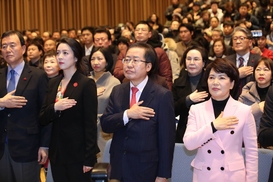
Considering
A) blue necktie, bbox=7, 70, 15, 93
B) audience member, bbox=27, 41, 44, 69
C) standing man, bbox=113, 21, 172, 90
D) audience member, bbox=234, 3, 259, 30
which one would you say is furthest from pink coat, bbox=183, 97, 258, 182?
audience member, bbox=234, 3, 259, 30

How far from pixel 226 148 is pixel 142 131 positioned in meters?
0.49

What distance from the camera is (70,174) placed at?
3201mm

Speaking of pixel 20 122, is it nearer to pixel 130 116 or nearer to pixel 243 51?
pixel 130 116

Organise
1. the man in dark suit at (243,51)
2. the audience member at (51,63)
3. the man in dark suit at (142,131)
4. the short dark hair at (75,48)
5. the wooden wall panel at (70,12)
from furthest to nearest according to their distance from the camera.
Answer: the wooden wall panel at (70,12) < the audience member at (51,63) < the man in dark suit at (243,51) < the short dark hair at (75,48) < the man in dark suit at (142,131)

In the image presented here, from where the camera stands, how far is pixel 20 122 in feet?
11.0

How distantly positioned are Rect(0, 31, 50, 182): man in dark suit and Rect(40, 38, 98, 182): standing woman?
0.17 m

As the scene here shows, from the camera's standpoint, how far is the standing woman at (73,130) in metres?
3.14

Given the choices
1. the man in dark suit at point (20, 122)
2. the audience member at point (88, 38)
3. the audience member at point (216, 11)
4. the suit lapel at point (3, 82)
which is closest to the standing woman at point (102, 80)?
the man in dark suit at point (20, 122)

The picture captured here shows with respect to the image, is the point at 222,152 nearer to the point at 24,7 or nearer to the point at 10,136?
the point at 10,136

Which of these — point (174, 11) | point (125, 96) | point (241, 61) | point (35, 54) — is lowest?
point (125, 96)

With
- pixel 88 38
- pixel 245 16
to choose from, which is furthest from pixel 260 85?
pixel 245 16

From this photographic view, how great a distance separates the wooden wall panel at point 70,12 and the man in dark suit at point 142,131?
11.2m

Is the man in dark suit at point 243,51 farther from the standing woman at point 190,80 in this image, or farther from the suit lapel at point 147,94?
the suit lapel at point 147,94

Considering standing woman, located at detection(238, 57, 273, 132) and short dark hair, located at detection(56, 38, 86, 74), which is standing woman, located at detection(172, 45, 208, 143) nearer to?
standing woman, located at detection(238, 57, 273, 132)
